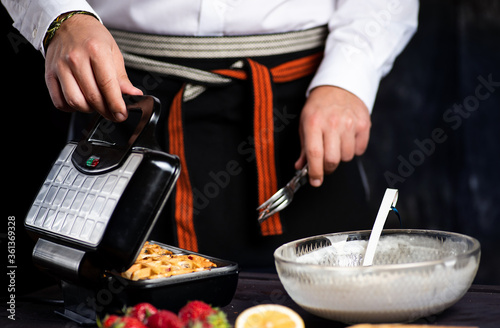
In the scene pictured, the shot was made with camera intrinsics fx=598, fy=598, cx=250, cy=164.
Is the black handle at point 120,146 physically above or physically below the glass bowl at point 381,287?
above

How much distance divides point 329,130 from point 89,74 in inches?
18.4

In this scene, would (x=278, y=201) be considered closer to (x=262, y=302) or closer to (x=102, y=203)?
(x=262, y=302)

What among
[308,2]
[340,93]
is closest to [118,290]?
[340,93]

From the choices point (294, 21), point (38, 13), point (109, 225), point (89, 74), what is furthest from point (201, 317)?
point (294, 21)

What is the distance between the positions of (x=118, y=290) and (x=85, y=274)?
48 millimetres

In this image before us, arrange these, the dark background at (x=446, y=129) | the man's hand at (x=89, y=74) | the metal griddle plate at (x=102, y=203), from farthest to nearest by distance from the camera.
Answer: the dark background at (x=446, y=129) < the man's hand at (x=89, y=74) < the metal griddle plate at (x=102, y=203)

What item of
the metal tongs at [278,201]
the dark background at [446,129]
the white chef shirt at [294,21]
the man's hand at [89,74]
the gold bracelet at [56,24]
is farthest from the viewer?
the dark background at [446,129]

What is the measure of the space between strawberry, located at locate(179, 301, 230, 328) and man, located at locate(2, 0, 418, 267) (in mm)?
511

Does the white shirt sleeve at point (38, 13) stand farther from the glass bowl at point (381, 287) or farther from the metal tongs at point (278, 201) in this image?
the glass bowl at point (381, 287)

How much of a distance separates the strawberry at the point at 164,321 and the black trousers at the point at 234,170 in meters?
0.53

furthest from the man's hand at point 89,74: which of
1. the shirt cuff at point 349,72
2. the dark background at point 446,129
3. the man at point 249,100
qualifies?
the dark background at point 446,129

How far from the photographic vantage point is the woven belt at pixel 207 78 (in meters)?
1.17

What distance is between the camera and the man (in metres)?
1.17

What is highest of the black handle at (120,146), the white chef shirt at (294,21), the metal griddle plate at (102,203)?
the white chef shirt at (294,21)
